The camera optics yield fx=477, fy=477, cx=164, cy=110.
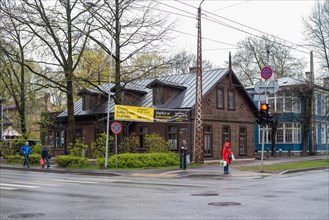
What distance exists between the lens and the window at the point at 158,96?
3603 centimetres

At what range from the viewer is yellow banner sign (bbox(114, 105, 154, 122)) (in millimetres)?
29312

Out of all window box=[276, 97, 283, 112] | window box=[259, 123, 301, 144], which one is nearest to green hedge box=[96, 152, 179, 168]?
window box=[259, 123, 301, 144]

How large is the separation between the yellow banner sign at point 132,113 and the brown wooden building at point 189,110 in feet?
6.35

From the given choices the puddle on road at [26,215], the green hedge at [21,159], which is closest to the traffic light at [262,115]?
the puddle on road at [26,215]

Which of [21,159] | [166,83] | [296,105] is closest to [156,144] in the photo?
[166,83]

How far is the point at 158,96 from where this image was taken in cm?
3631

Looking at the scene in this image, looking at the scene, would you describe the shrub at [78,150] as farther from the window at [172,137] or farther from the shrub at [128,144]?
the window at [172,137]

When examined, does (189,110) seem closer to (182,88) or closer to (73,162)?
(182,88)

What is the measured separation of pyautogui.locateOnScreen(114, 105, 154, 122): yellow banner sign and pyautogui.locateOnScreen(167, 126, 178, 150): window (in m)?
3.61

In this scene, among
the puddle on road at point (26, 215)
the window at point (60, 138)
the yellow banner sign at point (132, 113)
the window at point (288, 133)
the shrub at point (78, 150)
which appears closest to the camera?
the puddle on road at point (26, 215)

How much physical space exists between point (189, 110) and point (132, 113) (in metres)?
4.47

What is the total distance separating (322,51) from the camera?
41781mm

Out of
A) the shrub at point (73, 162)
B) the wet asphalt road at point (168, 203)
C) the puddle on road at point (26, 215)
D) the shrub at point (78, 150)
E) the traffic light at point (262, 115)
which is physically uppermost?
the traffic light at point (262, 115)

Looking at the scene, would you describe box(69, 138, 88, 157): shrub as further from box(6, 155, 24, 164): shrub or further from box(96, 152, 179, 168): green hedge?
box(6, 155, 24, 164): shrub
